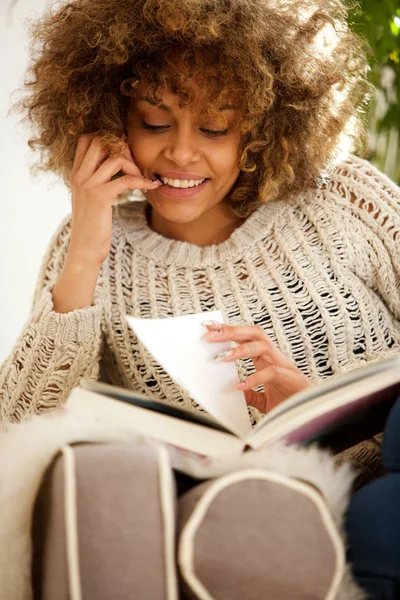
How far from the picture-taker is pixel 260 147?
4.30ft

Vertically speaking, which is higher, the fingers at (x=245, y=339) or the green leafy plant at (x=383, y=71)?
the green leafy plant at (x=383, y=71)

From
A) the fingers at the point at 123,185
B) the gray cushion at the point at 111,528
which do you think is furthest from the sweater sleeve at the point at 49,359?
the gray cushion at the point at 111,528

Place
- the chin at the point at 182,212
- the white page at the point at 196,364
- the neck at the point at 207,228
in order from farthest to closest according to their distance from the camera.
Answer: the neck at the point at 207,228 < the chin at the point at 182,212 < the white page at the point at 196,364

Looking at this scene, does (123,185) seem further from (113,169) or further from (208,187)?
(208,187)

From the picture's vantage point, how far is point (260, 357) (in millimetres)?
1040

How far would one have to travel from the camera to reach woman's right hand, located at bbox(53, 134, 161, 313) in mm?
1246

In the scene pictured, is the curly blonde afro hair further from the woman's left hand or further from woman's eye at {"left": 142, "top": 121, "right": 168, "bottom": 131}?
the woman's left hand

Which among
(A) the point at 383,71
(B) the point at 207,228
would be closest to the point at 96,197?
(B) the point at 207,228

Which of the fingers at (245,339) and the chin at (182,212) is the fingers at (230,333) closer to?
the fingers at (245,339)

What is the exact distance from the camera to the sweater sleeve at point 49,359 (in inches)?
48.4

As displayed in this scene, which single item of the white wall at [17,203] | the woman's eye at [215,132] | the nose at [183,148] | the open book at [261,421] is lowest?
the white wall at [17,203]

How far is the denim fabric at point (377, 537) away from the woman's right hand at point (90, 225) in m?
0.74

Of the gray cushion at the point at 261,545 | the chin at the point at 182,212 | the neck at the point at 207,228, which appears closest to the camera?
the gray cushion at the point at 261,545

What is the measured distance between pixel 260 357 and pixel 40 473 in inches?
18.9
